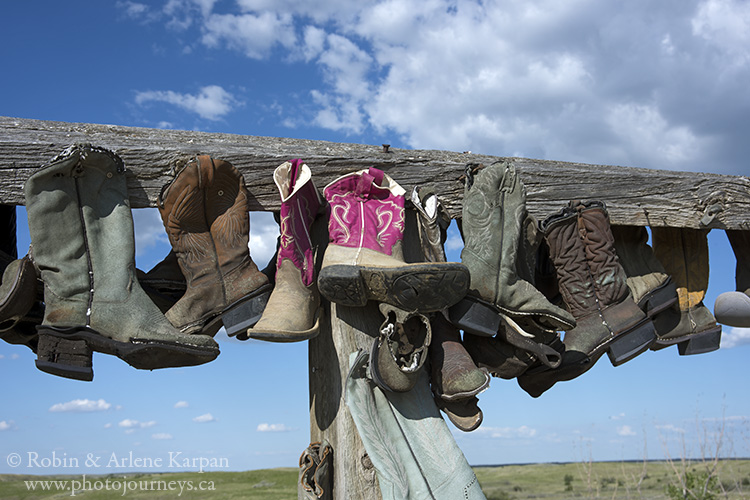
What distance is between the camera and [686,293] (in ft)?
9.25

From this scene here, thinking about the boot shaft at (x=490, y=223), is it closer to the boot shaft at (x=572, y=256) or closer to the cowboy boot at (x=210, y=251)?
the boot shaft at (x=572, y=256)

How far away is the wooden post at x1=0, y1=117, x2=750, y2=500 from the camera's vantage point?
1938mm

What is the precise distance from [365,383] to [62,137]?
1.26 meters

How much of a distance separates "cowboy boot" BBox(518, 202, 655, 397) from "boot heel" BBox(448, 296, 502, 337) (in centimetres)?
43

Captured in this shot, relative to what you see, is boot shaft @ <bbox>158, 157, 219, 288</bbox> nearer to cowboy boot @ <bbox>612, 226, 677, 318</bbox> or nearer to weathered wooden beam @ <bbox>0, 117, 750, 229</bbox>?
weathered wooden beam @ <bbox>0, 117, 750, 229</bbox>

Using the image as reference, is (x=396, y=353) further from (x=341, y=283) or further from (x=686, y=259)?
Answer: (x=686, y=259)

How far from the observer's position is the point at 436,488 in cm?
182

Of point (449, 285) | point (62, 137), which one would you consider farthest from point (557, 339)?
point (62, 137)

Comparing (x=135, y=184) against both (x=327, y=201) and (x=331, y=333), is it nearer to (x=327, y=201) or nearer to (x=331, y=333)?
(x=327, y=201)

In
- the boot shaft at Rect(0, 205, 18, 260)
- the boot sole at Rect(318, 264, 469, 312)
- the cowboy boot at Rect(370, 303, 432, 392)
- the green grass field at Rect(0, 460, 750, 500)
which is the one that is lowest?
the green grass field at Rect(0, 460, 750, 500)

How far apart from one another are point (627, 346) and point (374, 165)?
1.17 m

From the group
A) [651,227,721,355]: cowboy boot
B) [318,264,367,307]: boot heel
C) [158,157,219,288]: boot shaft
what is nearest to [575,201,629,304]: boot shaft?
[651,227,721,355]: cowboy boot

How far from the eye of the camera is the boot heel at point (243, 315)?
1.92 m

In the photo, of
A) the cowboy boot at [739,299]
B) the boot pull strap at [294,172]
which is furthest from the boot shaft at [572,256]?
the boot pull strap at [294,172]
